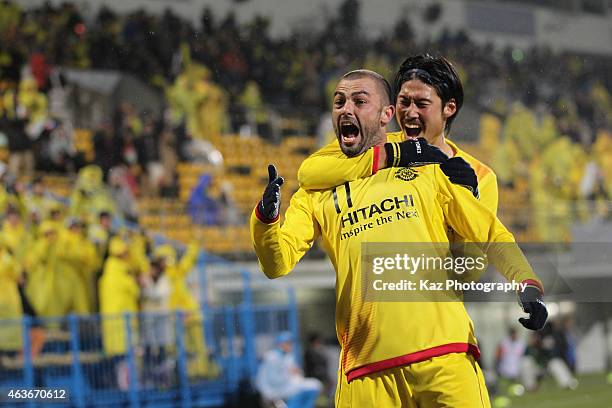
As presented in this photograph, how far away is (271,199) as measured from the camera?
2689 millimetres

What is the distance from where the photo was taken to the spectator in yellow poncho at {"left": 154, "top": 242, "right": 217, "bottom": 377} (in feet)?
25.8

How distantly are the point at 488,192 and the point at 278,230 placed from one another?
2.15 ft

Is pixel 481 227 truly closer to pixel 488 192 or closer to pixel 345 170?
pixel 488 192

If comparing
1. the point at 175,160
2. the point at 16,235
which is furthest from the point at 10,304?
the point at 175,160

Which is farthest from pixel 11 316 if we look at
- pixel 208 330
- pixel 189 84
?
pixel 189 84

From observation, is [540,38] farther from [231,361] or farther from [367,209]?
[231,361]

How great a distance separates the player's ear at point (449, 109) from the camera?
3080mm

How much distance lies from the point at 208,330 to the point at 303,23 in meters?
2.86

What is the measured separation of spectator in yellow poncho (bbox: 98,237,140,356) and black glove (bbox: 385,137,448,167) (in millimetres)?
4870

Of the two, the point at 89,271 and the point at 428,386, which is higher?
the point at 89,271

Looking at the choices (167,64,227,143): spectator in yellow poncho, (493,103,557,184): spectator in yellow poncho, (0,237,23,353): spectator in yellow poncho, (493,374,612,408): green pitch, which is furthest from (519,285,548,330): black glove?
(0,237,23,353): spectator in yellow poncho

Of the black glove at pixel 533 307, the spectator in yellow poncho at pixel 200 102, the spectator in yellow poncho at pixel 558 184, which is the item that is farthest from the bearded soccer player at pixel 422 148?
the spectator in yellow poncho at pixel 200 102

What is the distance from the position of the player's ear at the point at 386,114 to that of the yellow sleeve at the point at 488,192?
318 millimetres

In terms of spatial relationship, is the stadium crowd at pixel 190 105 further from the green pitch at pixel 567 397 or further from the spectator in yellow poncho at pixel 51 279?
the green pitch at pixel 567 397
